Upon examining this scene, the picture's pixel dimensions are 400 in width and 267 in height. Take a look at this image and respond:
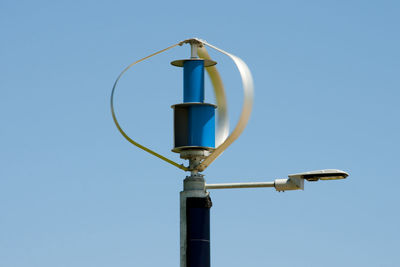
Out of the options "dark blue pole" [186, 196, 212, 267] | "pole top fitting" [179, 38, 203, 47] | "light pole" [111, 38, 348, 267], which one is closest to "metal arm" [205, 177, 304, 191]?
"light pole" [111, 38, 348, 267]

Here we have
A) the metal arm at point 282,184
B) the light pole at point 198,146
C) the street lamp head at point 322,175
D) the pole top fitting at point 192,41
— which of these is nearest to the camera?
the street lamp head at point 322,175

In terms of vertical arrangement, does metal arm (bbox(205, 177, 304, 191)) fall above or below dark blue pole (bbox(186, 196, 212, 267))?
above

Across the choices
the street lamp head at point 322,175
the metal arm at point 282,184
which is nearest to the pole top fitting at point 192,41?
the metal arm at point 282,184

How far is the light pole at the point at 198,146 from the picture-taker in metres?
39.1

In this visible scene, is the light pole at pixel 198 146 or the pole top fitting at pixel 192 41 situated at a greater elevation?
the pole top fitting at pixel 192 41

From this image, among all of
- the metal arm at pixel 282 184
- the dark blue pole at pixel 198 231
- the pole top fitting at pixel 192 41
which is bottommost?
the dark blue pole at pixel 198 231

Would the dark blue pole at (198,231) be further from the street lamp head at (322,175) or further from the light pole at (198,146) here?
the street lamp head at (322,175)

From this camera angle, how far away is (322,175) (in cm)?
3794

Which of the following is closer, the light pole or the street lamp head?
the street lamp head

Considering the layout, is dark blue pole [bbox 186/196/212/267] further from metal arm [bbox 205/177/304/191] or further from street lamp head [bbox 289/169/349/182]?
street lamp head [bbox 289/169/349/182]

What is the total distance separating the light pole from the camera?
128 feet

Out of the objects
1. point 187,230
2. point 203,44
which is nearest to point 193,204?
point 187,230

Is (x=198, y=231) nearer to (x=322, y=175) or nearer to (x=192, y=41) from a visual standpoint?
(x=322, y=175)

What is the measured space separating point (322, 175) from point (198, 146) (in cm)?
546
